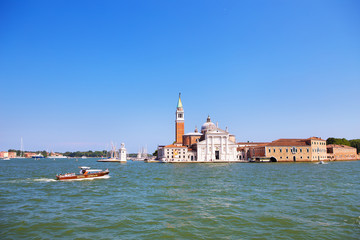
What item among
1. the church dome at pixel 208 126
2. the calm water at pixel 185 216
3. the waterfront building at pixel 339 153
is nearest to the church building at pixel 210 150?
the church dome at pixel 208 126

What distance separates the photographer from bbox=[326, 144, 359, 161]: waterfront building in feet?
294

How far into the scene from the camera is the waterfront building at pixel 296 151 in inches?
3204

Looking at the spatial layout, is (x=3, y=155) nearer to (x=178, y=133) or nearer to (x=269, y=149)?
(x=178, y=133)

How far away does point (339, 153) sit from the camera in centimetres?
Answer: 9169

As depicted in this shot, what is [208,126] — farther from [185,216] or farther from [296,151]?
[185,216]

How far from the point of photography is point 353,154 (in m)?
96.6

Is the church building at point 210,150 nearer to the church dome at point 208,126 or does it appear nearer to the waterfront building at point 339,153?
the church dome at point 208,126

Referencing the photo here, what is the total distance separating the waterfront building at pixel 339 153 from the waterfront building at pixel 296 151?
5.99 meters

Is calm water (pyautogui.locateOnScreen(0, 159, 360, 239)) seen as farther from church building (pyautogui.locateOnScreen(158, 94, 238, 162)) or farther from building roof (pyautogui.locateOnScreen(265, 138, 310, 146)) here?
church building (pyautogui.locateOnScreen(158, 94, 238, 162))

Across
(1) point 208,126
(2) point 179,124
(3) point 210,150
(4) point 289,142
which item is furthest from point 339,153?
(2) point 179,124

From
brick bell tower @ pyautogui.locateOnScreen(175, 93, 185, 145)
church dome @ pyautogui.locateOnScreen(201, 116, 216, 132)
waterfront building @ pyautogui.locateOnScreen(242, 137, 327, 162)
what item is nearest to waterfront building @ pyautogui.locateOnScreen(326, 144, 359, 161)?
waterfront building @ pyautogui.locateOnScreen(242, 137, 327, 162)

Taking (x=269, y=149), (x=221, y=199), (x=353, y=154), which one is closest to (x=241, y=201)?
(x=221, y=199)

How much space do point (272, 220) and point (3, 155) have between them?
226 meters

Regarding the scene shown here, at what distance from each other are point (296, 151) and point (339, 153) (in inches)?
829
